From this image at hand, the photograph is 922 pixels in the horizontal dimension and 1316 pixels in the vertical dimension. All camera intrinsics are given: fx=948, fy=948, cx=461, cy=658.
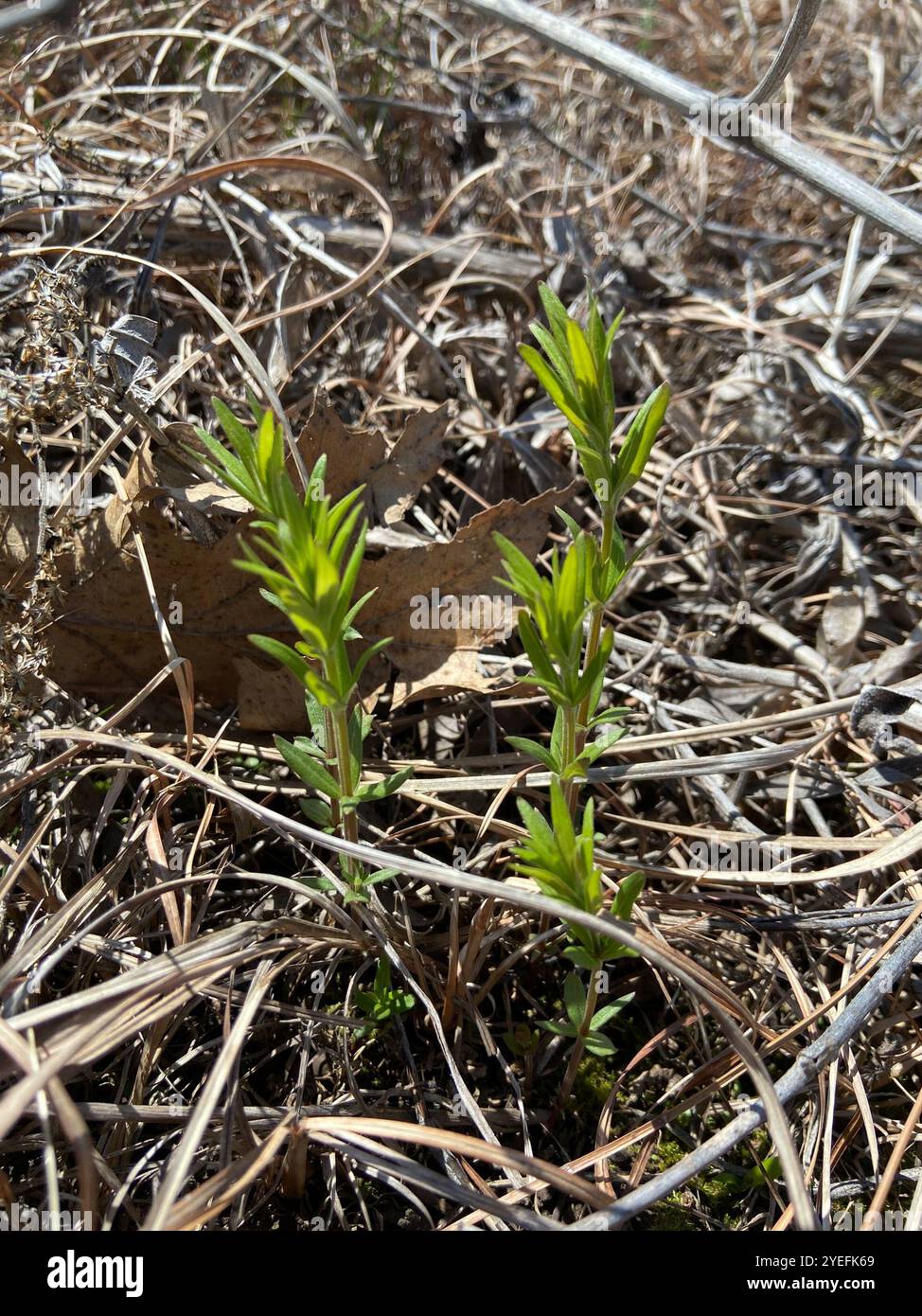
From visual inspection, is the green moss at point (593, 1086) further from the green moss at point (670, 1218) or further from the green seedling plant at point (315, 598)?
the green seedling plant at point (315, 598)

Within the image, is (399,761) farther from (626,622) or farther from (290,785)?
(626,622)

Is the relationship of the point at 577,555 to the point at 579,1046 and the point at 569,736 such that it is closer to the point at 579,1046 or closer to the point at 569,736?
the point at 569,736

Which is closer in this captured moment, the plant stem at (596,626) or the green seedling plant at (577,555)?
the green seedling plant at (577,555)

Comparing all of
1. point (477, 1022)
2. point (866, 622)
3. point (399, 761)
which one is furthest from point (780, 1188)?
point (866, 622)

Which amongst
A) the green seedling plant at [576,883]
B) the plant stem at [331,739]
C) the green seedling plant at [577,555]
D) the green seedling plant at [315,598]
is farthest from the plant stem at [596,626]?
the plant stem at [331,739]

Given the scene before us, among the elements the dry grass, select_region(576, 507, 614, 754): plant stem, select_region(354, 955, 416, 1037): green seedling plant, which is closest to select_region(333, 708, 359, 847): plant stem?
the dry grass

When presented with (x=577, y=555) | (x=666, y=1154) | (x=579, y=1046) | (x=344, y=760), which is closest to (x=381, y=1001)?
(x=579, y=1046)

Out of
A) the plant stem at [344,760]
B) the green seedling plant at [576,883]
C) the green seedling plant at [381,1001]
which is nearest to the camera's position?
the green seedling plant at [576,883]
